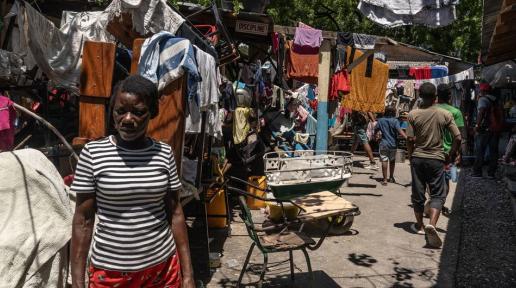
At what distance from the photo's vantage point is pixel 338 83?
984 cm

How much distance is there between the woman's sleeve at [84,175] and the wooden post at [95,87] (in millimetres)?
1974

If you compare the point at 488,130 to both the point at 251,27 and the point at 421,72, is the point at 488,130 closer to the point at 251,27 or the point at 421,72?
the point at 421,72

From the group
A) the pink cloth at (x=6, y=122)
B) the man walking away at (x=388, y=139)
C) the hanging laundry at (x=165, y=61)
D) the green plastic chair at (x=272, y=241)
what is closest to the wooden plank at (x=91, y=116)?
the hanging laundry at (x=165, y=61)

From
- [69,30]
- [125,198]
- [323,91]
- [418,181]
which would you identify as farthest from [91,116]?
[323,91]

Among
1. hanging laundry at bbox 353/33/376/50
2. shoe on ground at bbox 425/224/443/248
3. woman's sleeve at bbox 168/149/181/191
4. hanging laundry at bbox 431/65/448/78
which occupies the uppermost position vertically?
hanging laundry at bbox 431/65/448/78

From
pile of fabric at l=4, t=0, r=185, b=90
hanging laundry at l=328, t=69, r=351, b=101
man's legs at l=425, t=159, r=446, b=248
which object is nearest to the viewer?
pile of fabric at l=4, t=0, r=185, b=90

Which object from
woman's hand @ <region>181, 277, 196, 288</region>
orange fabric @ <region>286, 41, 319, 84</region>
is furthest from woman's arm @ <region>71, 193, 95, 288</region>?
orange fabric @ <region>286, 41, 319, 84</region>

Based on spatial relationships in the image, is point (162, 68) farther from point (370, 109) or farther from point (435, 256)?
point (370, 109)

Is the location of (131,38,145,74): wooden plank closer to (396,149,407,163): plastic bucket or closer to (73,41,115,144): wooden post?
(73,41,115,144): wooden post

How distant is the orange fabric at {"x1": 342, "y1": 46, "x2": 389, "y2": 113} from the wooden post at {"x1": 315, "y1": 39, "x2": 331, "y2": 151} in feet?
5.49

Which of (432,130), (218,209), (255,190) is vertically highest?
(432,130)

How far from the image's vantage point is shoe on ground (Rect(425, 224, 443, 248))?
5707 mm

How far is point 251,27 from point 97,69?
3.63 m

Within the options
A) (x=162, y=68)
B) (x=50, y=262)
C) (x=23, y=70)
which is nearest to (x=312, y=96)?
(x=23, y=70)
